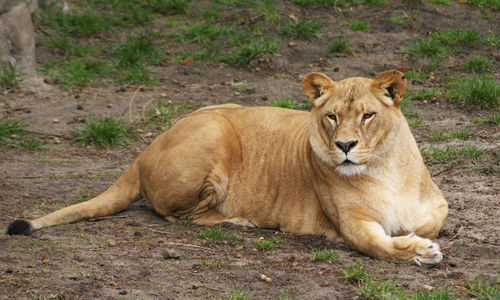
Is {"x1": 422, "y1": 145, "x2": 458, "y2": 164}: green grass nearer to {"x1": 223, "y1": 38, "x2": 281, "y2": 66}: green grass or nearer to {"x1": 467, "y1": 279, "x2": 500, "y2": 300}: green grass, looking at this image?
{"x1": 467, "y1": 279, "x2": 500, "y2": 300}: green grass

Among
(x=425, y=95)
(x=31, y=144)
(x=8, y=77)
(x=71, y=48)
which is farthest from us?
(x=71, y=48)

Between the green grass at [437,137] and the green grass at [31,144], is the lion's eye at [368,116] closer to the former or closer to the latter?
the green grass at [437,137]

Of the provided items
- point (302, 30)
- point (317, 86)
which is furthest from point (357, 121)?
point (302, 30)

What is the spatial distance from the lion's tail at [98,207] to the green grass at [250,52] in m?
4.12

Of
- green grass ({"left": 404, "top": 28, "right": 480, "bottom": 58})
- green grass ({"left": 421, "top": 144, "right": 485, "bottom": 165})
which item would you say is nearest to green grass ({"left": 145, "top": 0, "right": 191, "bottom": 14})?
green grass ({"left": 404, "top": 28, "right": 480, "bottom": 58})

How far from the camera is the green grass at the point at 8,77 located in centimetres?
849

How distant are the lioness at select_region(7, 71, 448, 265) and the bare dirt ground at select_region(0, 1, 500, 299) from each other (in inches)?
6.0

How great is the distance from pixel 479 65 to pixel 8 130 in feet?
19.7

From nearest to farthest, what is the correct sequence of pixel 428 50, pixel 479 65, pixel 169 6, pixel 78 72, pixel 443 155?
pixel 443 155 → pixel 78 72 → pixel 479 65 → pixel 428 50 → pixel 169 6

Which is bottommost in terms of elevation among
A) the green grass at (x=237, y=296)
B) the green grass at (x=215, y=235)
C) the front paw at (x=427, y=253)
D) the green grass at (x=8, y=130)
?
the green grass at (x=8, y=130)

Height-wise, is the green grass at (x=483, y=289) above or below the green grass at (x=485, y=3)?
below

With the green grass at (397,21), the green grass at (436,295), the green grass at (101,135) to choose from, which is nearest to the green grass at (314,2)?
the green grass at (397,21)

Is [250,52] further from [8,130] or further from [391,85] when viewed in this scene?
[391,85]

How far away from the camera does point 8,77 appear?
8.51m
